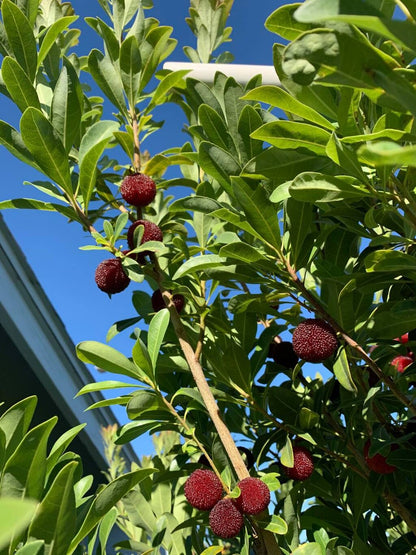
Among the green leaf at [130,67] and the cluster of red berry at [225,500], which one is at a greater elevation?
the green leaf at [130,67]

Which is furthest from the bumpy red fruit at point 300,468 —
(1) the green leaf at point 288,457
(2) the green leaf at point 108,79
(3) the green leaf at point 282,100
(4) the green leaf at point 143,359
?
(2) the green leaf at point 108,79

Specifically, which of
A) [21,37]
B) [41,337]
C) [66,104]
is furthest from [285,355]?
[41,337]

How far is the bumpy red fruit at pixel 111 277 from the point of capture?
92 cm

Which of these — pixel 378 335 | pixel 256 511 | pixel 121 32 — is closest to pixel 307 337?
pixel 378 335

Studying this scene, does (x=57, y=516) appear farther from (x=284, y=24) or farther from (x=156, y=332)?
(x=284, y=24)

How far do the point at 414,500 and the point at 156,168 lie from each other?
77cm

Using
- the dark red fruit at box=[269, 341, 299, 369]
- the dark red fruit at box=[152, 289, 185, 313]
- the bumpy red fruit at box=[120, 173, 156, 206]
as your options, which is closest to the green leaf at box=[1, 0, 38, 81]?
the bumpy red fruit at box=[120, 173, 156, 206]

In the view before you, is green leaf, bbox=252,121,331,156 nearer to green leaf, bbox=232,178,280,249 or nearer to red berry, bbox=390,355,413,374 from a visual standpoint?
green leaf, bbox=232,178,280,249

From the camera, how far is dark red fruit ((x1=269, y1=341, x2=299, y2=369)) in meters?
1.04

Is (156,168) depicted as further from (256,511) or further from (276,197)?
(256,511)

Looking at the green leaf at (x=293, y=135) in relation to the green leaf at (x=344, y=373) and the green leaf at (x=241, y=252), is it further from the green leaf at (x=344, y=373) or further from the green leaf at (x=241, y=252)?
the green leaf at (x=344, y=373)

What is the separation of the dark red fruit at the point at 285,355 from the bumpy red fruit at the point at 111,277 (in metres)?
0.32

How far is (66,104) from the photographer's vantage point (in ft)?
2.89

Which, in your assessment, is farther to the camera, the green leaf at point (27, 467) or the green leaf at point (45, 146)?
the green leaf at point (45, 146)
